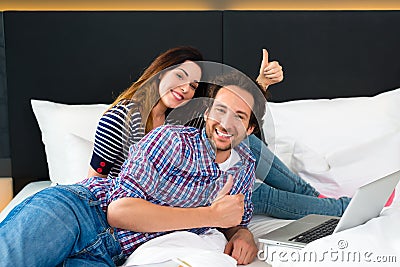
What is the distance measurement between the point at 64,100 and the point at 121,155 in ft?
2.77

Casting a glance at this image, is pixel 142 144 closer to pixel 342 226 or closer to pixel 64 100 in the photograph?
pixel 342 226

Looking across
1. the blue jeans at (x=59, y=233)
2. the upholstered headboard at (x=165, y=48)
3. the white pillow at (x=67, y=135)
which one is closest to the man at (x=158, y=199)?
the blue jeans at (x=59, y=233)

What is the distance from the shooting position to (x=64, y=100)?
2.87 m

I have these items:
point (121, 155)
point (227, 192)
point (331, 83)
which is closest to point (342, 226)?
point (227, 192)

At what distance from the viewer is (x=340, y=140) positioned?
2586 millimetres

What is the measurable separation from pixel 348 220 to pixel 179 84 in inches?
22.1

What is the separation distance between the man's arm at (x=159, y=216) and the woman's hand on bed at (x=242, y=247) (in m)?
Answer: 0.08

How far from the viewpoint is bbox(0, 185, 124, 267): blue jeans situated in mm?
1612

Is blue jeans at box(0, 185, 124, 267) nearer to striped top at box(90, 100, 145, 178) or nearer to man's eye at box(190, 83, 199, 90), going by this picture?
striped top at box(90, 100, 145, 178)

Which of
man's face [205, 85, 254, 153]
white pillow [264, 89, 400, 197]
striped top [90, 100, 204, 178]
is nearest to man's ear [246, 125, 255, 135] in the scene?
man's face [205, 85, 254, 153]

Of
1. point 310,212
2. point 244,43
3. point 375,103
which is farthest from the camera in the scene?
point 244,43

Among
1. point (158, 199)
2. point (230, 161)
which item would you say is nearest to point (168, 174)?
point (158, 199)

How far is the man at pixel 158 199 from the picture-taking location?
169 cm

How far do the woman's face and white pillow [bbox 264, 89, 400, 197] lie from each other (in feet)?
2.84
